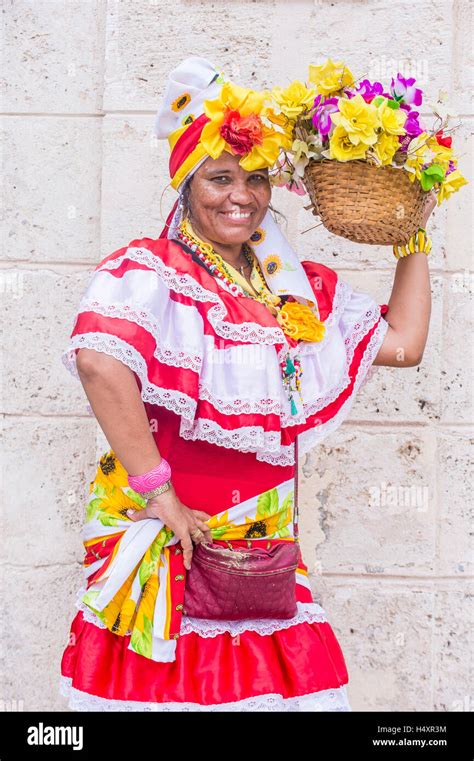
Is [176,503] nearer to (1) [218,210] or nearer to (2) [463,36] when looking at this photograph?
(1) [218,210]

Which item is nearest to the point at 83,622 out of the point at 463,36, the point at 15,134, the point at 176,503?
the point at 176,503

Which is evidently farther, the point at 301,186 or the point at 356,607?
the point at 356,607

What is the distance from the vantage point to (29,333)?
11.1 ft

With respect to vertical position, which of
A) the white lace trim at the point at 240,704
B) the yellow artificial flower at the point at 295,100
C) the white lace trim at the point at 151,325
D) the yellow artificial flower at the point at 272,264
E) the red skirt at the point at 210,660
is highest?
the yellow artificial flower at the point at 295,100

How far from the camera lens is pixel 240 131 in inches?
90.2

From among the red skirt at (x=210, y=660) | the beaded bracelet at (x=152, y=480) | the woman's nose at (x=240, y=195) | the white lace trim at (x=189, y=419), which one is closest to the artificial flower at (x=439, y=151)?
the woman's nose at (x=240, y=195)

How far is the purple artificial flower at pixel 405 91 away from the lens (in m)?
2.29

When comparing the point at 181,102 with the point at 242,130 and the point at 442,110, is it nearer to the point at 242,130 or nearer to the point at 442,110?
the point at 242,130

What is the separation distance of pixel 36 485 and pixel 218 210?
1478 millimetres

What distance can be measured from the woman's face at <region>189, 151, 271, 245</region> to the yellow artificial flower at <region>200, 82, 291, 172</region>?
2.0 inches

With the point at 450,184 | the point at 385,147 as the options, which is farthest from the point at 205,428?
the point at 450,184

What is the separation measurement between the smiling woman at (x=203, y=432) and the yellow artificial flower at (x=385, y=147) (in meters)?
0.27

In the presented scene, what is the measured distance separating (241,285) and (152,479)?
571 mm

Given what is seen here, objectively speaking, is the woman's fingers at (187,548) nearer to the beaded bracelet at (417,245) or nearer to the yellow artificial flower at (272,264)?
the yellow artificial flower at (272,264)
